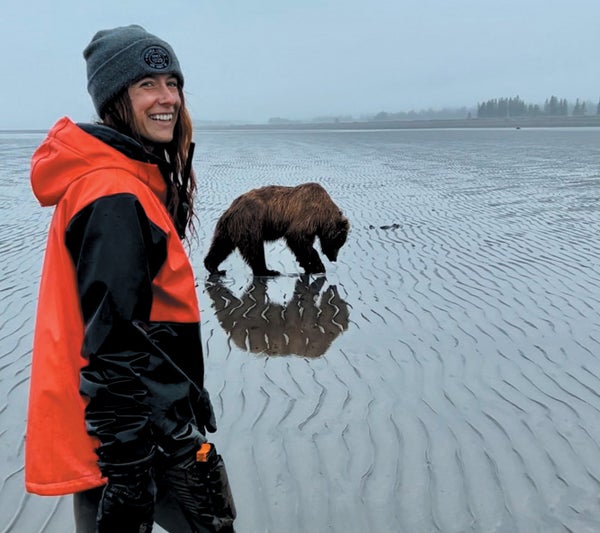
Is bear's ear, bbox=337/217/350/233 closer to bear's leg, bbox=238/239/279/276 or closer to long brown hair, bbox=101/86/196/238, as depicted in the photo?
bear's leg, bbox=238/239/279/276

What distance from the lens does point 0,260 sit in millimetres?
9828

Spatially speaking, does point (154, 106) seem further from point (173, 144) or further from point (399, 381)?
point (399, 381)

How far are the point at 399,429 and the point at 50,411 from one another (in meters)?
3.09

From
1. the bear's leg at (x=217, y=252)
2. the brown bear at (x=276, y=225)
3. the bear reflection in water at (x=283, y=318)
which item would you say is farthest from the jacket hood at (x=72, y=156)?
the bear's leg at (x=217, y=252)

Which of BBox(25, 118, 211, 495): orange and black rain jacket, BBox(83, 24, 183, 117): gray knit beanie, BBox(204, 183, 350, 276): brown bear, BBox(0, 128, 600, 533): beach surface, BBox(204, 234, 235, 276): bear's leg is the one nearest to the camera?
BBox(25, 118, 211, 495): orange and black rain jacket

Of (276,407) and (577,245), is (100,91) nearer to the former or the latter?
(276,407)

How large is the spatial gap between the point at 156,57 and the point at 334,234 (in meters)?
7.17

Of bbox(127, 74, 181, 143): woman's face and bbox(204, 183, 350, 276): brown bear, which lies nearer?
bbox(127, 74, 181, 143): woman's face

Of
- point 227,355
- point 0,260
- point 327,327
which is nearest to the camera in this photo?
point 227,355

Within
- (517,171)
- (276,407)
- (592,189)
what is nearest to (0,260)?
(276,407)

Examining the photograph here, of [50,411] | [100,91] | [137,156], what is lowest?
[50,411]

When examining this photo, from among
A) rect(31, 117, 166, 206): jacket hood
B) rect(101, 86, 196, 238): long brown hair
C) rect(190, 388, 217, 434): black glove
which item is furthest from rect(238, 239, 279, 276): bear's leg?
rect(31, 117, 166, 206): jacket hood

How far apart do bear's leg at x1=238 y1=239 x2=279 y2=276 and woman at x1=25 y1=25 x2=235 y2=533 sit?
6.72 metres

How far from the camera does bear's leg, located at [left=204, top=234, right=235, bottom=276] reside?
9.08 metres
